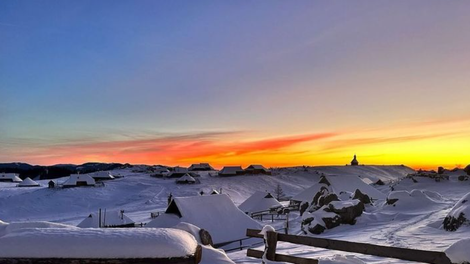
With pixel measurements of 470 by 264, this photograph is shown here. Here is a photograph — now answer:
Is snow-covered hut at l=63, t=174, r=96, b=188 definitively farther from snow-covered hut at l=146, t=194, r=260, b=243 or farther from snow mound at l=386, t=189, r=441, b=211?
snow mound at l=386, t=189, r=441, b=211

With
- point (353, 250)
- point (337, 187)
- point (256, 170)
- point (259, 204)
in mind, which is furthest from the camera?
point (256, 170)

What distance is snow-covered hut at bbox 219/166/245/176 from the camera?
10741 centimetres

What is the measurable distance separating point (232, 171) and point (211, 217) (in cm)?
8334

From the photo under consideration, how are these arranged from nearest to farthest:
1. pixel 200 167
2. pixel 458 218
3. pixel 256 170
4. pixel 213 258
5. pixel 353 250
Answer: pixel 353 250 → pixel 213 258 → pixel 458 218 → pixel 256 170 → pixel 200 167

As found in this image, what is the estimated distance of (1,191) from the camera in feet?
238

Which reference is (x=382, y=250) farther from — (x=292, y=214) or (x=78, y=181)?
(x=78, y=181)

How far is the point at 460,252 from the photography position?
525 centimetres

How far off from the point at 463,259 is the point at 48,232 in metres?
5.66

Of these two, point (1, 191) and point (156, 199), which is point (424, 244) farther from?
point (1, 191)

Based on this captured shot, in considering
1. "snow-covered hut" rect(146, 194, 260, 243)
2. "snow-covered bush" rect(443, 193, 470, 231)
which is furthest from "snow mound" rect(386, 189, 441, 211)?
"snow-covered hut" rect(146, 194, 260, 243)

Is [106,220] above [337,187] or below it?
below

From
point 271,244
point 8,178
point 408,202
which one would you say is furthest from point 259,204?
point 8,178

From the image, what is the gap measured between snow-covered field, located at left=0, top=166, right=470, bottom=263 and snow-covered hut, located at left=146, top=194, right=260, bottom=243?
600cm

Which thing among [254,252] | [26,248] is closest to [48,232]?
[26,248]
